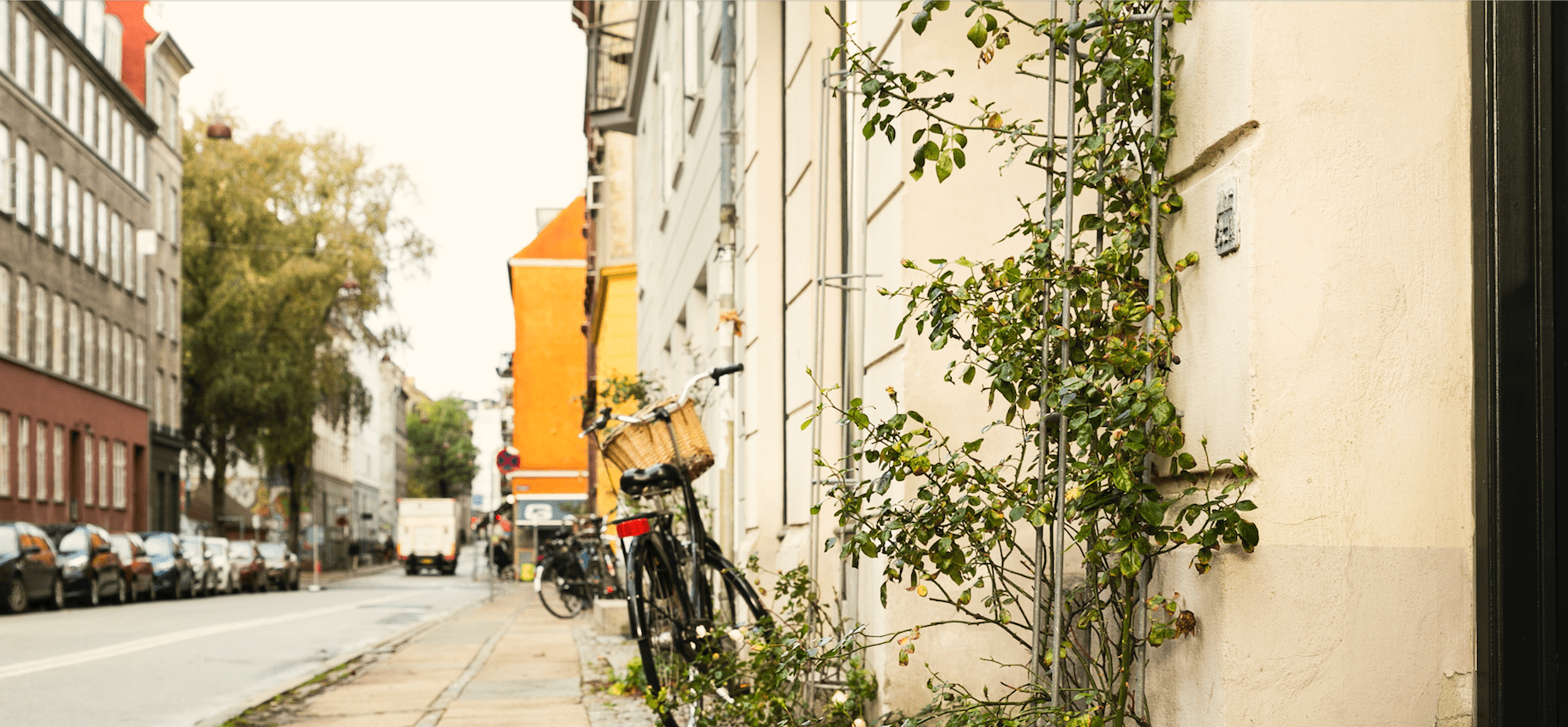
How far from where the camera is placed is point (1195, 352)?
10.7 feet

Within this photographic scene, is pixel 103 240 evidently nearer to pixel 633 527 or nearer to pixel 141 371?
pixel 141 371

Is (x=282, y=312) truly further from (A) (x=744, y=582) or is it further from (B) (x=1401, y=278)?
(B) (x=1401, y=278)

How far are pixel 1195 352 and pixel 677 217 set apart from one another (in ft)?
38.1

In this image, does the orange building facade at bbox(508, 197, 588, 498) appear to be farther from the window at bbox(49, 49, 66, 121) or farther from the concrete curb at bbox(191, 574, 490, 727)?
the concrete curb at bbox(191, 574, 490, 727)

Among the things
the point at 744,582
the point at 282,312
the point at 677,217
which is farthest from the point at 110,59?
the point at 744,582

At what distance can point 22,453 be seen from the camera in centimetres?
3762

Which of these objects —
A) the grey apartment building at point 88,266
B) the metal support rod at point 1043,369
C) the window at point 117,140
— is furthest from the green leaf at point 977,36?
the window at point 117,140

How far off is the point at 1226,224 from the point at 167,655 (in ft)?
41.5

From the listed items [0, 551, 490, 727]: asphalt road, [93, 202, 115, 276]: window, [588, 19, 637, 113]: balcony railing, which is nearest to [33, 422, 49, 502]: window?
[93, 202, 115, 276]: window

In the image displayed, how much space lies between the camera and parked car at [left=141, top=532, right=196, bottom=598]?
102 ft

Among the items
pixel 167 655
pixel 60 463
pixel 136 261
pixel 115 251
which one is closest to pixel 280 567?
pixel 60 463

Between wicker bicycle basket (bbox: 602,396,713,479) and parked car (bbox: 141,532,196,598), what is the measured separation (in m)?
26.6

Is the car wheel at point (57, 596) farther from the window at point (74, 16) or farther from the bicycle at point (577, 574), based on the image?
the window at point (74, 16)

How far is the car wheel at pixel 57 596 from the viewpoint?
2416cm
